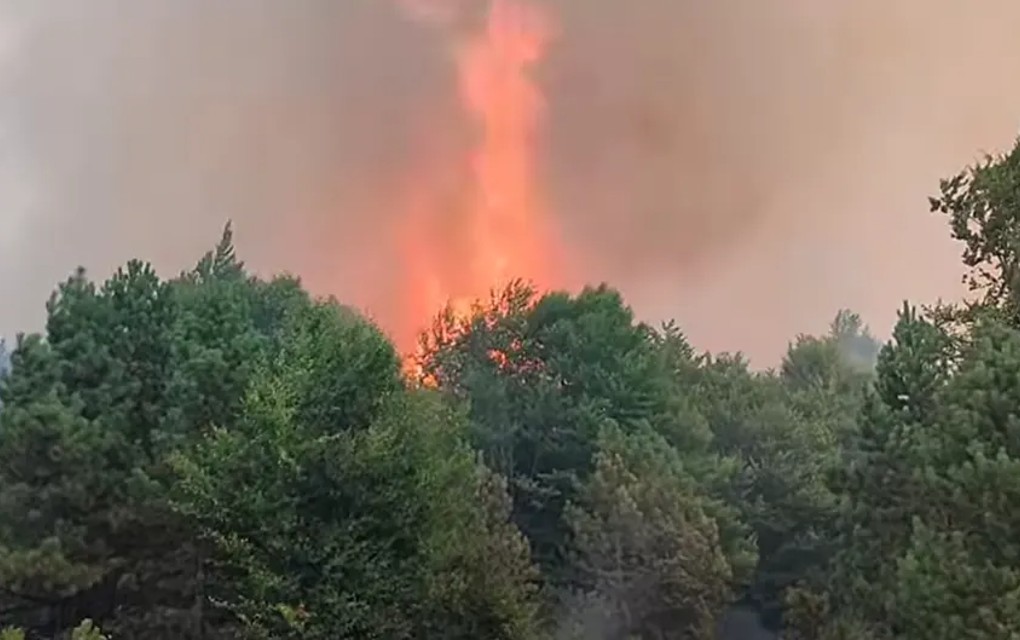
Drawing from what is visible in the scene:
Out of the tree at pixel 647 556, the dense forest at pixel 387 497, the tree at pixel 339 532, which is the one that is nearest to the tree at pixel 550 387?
the tree at pixel 647 556

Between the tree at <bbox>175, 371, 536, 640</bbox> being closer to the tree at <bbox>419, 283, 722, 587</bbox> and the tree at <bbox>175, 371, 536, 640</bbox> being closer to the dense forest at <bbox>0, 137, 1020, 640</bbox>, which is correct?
the dense forest at <bbox>0, 137, 1020, 640</bbox>

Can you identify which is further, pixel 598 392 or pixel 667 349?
pixel 667 349

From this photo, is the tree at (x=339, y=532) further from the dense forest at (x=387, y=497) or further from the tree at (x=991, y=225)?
the tree at (x=991, y=225)

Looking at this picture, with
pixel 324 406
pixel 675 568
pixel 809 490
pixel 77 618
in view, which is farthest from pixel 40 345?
pixel 809 490

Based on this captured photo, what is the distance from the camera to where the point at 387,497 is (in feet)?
51.4

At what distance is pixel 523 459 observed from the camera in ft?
95.0

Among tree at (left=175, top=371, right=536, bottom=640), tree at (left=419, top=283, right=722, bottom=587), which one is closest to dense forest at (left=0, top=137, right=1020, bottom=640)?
tree at (left=175, top=371, right=536, bottom=640)

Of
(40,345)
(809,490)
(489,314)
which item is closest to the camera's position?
(40,345)

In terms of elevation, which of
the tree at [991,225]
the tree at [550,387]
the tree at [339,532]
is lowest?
the tree at [339,532]

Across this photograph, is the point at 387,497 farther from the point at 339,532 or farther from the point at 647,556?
the point at 647,556

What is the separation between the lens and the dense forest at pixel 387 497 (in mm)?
14062

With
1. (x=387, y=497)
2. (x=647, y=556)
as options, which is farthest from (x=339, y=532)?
(x=647, y=556)

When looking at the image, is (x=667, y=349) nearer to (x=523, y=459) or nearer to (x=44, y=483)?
(x=523, y=459)

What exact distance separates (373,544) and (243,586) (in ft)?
6.38
